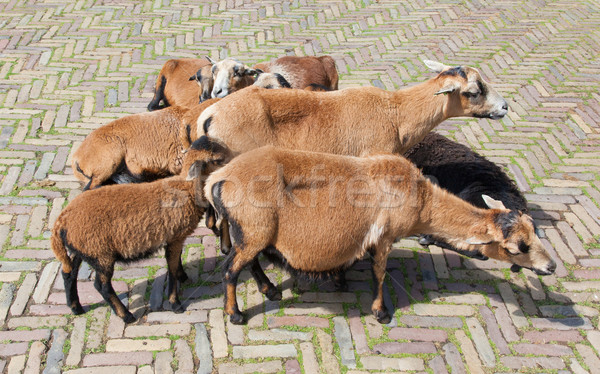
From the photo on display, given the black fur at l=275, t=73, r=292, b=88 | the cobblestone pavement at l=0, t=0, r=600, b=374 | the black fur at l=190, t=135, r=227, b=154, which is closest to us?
the cobblestone pavement at l=0, t=0, r=600, b=374

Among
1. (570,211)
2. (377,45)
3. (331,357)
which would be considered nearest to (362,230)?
(331,357)

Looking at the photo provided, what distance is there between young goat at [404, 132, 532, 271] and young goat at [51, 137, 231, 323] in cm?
261

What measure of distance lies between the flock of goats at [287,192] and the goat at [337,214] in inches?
0.4

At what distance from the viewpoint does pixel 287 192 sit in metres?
4.73

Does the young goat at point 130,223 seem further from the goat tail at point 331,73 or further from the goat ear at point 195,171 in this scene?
the goat tail at point 331,73

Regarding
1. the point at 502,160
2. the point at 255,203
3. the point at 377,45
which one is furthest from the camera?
the point at 377,45

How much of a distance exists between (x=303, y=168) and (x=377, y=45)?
591 cm

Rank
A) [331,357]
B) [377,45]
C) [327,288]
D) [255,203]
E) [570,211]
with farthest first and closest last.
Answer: [377,45] → [570,211] → [327,288] → [331,357] → [255,203]

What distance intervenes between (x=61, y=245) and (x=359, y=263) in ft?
9.85

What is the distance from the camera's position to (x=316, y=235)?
4836mm

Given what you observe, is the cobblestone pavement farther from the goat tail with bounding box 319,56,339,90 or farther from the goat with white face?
the goat with white face

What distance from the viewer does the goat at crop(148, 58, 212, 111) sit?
759 cm

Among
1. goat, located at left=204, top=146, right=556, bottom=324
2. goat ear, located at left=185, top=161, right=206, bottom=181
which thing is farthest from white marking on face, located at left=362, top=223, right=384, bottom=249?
goat ear, located at left=185, top=161, right=206, bottom=181

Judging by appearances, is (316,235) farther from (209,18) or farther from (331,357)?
(209,18)
